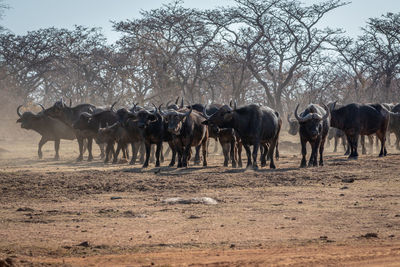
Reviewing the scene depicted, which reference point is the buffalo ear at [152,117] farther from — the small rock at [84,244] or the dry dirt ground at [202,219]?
the small rock at [84,244]

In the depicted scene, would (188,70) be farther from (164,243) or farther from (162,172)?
(164,243)

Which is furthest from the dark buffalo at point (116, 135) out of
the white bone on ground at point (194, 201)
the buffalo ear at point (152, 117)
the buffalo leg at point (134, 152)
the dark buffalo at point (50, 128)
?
the white bone on ground at point (194, 201)

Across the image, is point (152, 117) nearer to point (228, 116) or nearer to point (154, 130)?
point (154, 130)

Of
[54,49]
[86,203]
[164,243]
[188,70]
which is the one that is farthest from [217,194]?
[54,49]

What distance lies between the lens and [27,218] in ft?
31.2

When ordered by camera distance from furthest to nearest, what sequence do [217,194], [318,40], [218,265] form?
[318,40]
[217,194]
[218,265]

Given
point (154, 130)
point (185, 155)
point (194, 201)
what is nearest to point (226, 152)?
point (185, 155)

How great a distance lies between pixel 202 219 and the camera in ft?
30.1

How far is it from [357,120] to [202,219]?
40.7 feet

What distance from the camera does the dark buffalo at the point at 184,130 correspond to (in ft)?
55.4

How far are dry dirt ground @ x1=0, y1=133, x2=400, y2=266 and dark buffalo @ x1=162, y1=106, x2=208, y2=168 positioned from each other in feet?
6.15

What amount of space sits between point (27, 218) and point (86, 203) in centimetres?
169

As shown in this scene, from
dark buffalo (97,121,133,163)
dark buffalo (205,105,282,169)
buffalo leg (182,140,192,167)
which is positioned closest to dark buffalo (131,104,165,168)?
buffalo leg (182,140,192,167)

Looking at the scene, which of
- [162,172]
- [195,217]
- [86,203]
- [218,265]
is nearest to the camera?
[218,265]
